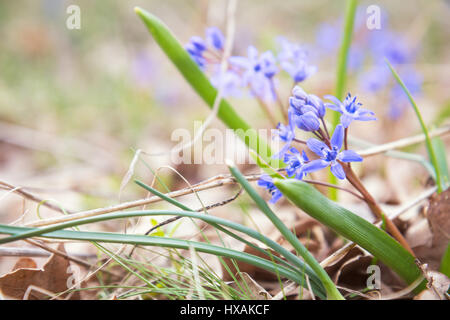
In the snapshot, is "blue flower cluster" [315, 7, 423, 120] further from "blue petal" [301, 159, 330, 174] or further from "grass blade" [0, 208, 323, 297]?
"grass blade" [0, 208, 323, 297]

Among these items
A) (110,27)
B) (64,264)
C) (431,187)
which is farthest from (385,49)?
(110,27)

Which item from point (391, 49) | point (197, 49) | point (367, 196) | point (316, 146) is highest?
point (391, 49)

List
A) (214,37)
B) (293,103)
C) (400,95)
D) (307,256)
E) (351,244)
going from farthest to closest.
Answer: (400,95) < (214,37) < (351,244) < (293,103) < (307,256)

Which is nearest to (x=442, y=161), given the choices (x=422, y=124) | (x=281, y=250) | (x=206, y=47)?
(x=422, y=124)

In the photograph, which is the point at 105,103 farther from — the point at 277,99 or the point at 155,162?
the point at 277,99

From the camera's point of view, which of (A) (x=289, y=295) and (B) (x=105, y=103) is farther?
(B) (x=105, y=103)

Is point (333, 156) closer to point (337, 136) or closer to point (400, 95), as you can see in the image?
point (337, 136)
